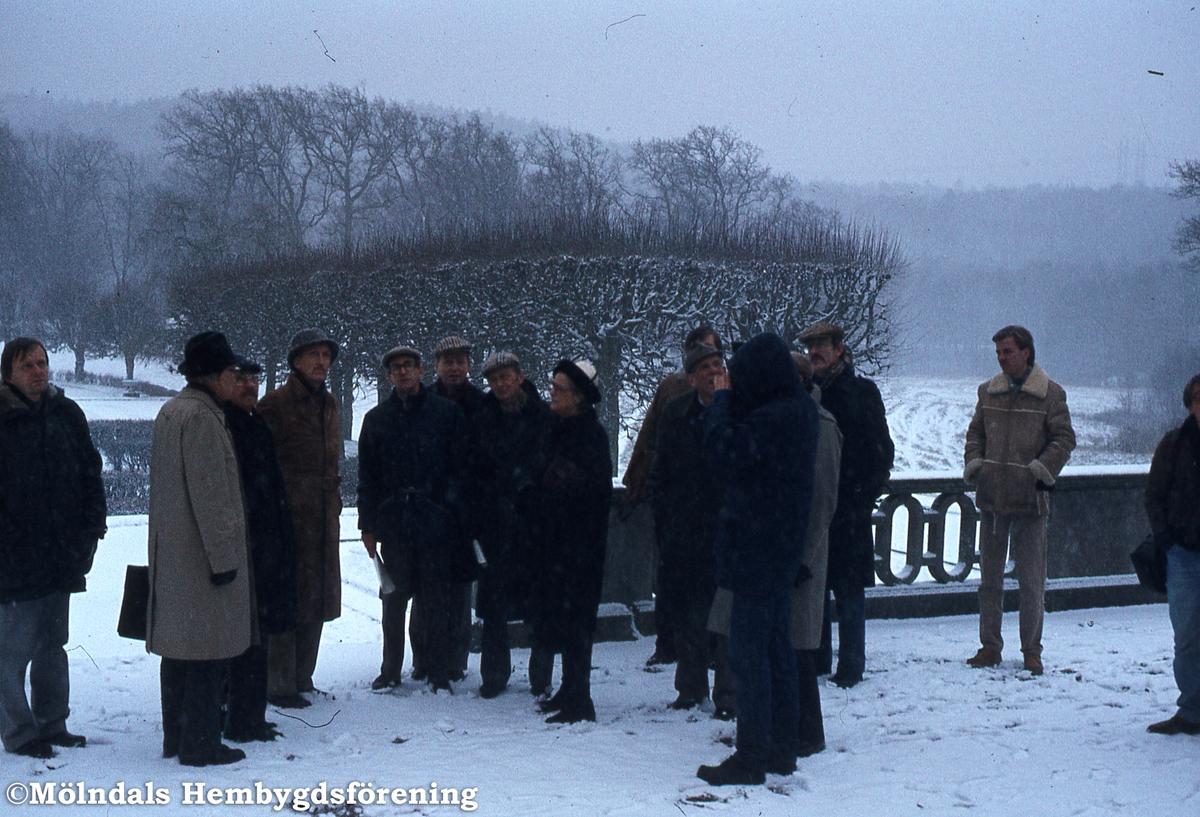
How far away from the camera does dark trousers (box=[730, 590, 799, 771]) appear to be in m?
4.19

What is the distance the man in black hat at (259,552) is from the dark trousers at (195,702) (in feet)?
0.95

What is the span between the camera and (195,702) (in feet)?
14.5

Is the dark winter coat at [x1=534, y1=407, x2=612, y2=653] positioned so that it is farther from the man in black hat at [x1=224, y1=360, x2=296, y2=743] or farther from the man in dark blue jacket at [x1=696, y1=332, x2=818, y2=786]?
the man in black hat at [x1=224, y1=360, x2=296, y2=743]

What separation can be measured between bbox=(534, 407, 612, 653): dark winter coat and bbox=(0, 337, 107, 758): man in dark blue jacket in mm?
2079

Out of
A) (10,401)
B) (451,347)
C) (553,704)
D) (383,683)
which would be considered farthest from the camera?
(451,347)

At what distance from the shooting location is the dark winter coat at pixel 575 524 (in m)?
5.16

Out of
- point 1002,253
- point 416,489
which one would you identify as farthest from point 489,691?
point 1002,253

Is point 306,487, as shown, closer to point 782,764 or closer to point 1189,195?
point 782,764

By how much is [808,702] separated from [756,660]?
61cm

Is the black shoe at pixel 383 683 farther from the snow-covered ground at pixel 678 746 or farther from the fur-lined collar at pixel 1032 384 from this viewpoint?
the fur-lined collar at pixel 1032 384

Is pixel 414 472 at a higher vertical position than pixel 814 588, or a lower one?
higher

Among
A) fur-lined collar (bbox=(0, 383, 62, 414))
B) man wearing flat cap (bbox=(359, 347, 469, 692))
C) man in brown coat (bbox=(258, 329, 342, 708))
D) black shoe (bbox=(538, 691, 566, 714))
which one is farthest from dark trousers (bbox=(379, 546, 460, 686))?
fur-lined collar (bbox=(0, 383, 62, 414))

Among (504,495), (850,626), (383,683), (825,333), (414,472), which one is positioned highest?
(825,333)

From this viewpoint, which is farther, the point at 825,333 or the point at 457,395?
the point at 457,395
